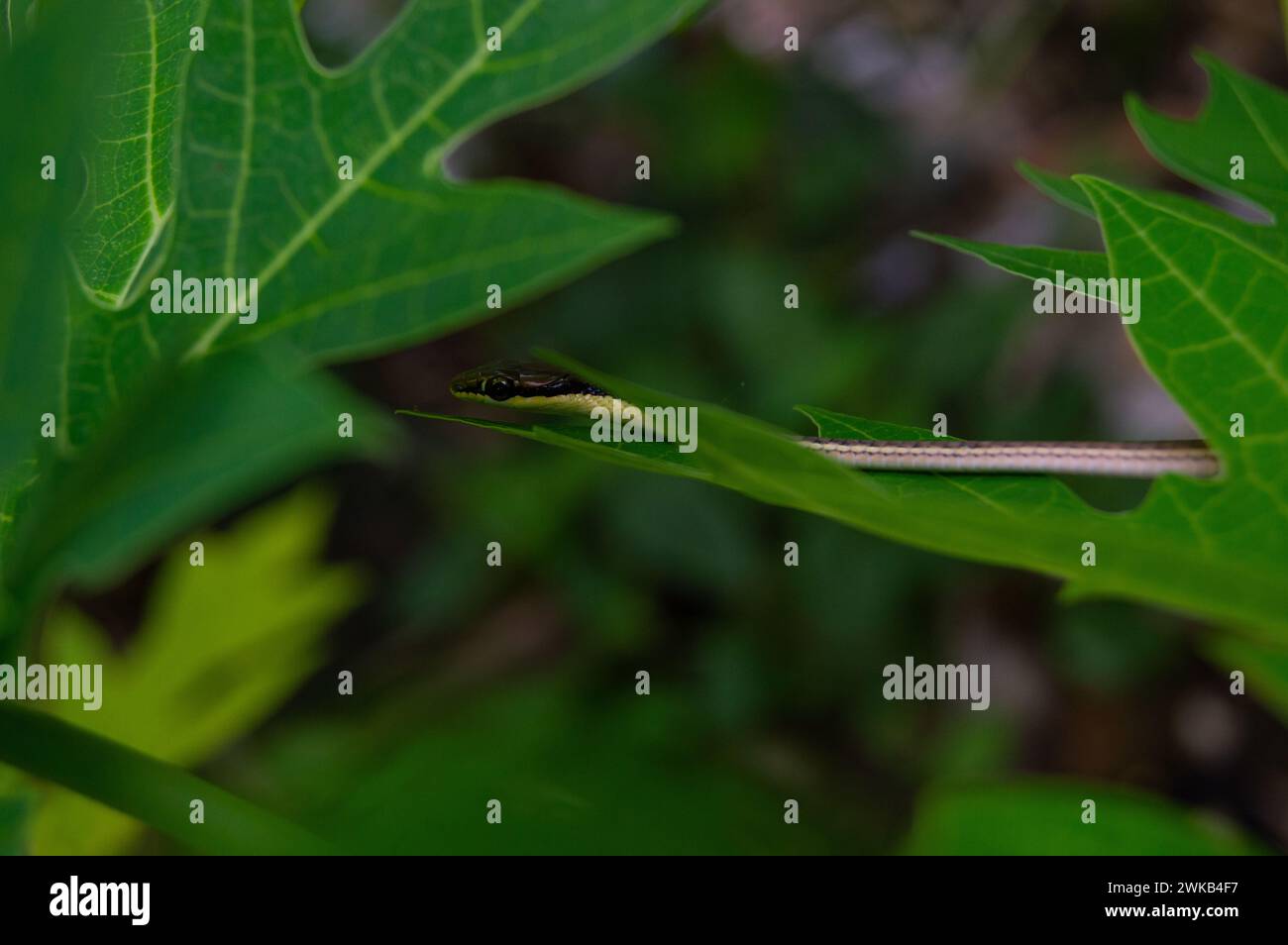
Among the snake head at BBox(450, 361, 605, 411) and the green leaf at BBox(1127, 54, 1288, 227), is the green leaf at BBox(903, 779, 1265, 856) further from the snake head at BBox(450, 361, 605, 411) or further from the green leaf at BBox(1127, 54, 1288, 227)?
the snake head at BBox(450, 361, 605, 411)

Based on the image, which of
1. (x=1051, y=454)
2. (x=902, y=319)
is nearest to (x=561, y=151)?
(x=902, y=319)

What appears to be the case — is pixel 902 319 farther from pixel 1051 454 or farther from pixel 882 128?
pixel 1051 454

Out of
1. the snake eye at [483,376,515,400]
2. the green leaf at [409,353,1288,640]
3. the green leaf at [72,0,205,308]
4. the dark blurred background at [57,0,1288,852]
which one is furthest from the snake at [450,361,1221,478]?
the dark blurred background at [57,0,1288,852]

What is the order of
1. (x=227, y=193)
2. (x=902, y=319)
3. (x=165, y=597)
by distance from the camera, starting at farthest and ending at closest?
(x=902, y=319)
(x=165, y=597)
(x=227, y=193)

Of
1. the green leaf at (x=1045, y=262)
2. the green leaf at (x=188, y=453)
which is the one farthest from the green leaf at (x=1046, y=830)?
the green leaf at (x=188, y=453)

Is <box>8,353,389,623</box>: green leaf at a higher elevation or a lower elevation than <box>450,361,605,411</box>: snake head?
lower

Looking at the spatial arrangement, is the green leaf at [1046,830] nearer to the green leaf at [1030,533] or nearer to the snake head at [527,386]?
the green leaf at [1030,533]

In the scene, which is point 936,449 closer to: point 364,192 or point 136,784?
point 364,192
